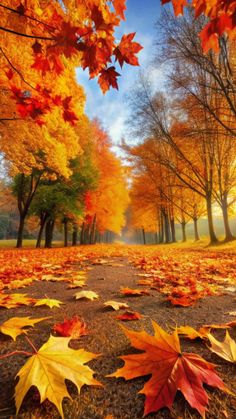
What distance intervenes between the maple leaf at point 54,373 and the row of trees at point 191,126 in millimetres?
8632

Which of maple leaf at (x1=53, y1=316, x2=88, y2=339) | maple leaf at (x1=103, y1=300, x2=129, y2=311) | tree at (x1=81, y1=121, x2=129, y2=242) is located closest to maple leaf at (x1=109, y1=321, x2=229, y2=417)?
maple leaf at (x1=53, y1=316, x2=88, y2=339)

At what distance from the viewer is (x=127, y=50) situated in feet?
6.34

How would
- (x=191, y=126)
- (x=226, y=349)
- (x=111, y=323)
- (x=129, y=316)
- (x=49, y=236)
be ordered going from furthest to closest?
(x=49, y=236)
(x=191, y=126)
(x=129, y=316)
(x=111, y=323)
(x=226, y=349)

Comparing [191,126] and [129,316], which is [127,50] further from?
[191,126]

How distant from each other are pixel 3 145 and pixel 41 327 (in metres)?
7.90

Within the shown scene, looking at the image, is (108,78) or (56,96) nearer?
(108,78)

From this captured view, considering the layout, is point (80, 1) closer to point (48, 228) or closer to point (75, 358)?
point (75, 358)

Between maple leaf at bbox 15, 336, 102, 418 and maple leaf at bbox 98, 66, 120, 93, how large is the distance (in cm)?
196

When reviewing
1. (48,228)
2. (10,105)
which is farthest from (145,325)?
(48,228)

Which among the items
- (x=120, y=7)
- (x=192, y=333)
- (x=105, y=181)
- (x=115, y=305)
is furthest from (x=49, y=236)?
(x=192, y=333)

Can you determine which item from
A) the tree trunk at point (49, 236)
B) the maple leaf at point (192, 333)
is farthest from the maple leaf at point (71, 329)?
the tree trunk at point (49, 236)

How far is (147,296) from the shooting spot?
101 inches

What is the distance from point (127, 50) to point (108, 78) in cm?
26

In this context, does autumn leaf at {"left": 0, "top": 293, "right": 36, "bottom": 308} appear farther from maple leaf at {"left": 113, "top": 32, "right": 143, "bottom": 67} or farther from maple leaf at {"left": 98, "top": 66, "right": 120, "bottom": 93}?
maple leaf at {"left": 113, "top": 32, "right": 143, "bottom": 67}
